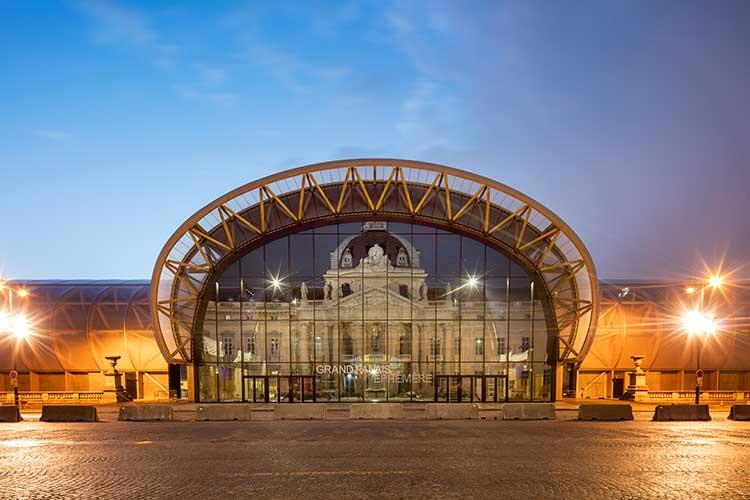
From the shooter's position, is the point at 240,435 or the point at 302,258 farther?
the point at 302,258

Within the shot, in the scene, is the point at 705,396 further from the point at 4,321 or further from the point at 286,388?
the point at 4,321

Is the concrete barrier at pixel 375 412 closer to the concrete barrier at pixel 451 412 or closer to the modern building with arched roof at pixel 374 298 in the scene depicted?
the concrete barrier at pixel 451 412

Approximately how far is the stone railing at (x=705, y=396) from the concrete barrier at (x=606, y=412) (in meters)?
9.07

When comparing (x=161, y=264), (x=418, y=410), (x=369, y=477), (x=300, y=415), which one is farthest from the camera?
(x=161, y=264)

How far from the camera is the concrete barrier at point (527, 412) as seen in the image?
856 inches

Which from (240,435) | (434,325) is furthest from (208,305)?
(434,325)

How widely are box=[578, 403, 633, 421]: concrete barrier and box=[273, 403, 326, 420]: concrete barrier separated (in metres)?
13.1

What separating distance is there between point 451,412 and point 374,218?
12.7 meters

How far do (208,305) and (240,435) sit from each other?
12.4m

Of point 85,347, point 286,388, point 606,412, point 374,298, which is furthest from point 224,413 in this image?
point 606,412

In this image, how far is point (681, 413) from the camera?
21516mm

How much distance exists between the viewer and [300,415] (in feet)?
72.9

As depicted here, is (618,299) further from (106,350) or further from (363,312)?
(106,350)

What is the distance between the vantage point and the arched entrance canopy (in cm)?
2711
